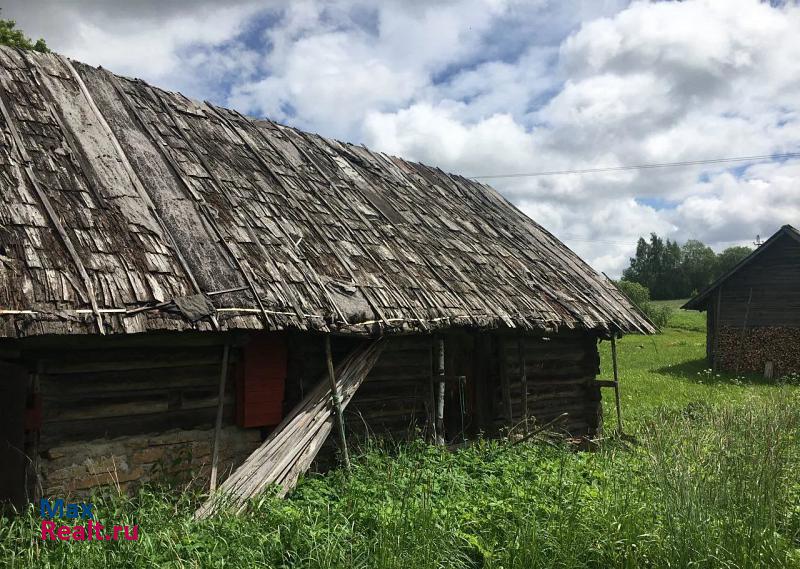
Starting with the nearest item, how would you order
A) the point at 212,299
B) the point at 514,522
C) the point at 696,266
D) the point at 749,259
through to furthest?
the point at 514,522 < the point at 212,299 < the point at 749,259 < the point at 696,266

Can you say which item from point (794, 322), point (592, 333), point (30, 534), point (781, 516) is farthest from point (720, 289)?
point (30, 534)

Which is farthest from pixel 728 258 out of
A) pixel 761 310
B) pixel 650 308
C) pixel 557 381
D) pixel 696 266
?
pixel 557 381

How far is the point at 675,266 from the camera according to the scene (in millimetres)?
73000

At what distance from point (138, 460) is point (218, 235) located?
219 centimetres

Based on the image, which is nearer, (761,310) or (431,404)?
(431,404)

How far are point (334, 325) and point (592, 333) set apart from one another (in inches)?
212

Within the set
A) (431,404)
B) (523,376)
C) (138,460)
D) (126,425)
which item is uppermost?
(523,376)

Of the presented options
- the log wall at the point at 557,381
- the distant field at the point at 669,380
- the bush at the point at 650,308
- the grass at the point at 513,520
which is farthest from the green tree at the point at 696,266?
the grass at the point at 513,520

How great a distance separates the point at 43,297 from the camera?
451 centimetres

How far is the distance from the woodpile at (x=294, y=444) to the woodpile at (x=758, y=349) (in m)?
17.9

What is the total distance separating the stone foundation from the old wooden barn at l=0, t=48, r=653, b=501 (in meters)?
0.02

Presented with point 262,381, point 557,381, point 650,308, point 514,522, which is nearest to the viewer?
point 514,522

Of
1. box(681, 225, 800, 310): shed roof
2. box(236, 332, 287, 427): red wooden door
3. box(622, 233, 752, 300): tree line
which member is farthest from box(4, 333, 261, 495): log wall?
box(622, 233, 752, 300): tree line

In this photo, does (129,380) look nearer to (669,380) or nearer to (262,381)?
(262,381)
